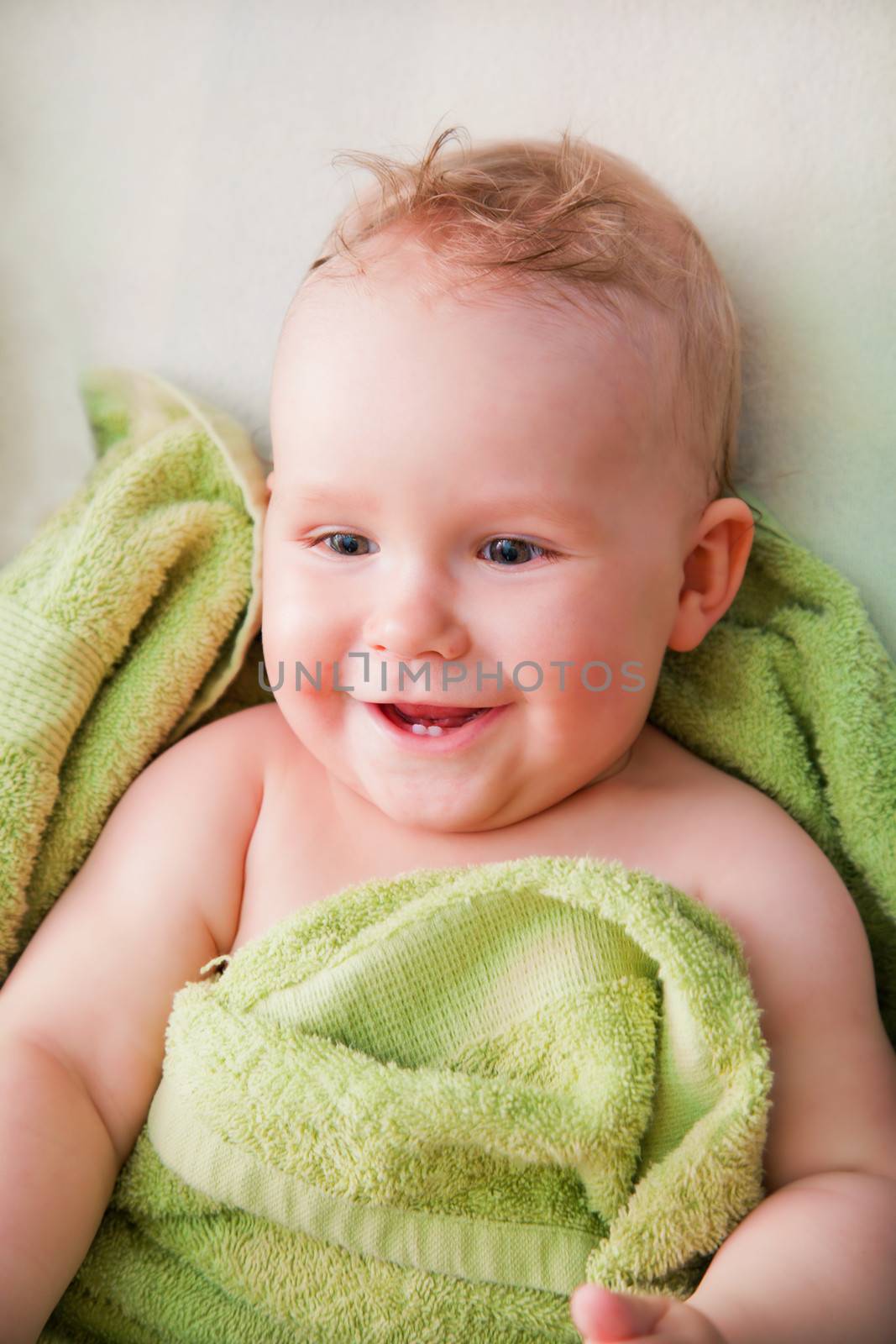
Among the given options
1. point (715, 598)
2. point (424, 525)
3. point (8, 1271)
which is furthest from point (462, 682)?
point (8, 1271)

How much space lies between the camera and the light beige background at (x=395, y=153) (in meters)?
1.20

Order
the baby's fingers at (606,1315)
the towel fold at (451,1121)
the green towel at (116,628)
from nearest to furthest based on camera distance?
the baby's fingers at (606,1315) → the towel fold at (451,1121) → the green towel at (116,628)

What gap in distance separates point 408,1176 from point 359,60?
3.49ft

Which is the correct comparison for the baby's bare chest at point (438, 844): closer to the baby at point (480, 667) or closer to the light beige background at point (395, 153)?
the baby at point (480, 667)

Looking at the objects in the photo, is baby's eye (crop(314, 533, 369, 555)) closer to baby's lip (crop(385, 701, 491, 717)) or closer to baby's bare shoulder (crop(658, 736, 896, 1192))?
baby's lip (crop(385, 701, 491, 717))

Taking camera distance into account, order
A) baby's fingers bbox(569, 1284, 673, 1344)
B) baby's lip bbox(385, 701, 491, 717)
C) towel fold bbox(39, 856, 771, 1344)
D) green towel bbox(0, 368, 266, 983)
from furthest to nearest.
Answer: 1. green towel bbox(0, 368, 266, 983)
2. baby's lip bbox(385, 701, 491, 717)
3. towel fold bbox(39, 856, 771, 1344)
4. baby's fingers bbox(569, 1284, 673, 1344)

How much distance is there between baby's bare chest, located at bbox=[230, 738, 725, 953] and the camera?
1065 mm

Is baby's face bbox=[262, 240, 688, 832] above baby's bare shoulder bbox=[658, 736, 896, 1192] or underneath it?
above

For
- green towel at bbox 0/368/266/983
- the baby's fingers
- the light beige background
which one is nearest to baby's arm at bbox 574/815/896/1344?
the baby's fingers

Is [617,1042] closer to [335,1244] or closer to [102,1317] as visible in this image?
[335,1244]

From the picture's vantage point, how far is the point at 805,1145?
0.94 meters

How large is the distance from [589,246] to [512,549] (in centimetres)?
25

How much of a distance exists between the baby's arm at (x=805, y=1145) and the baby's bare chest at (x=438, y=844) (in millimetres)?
49

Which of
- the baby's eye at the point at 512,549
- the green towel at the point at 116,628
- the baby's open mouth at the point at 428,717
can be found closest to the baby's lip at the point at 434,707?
the baby's open mouth at the point at 428,717
